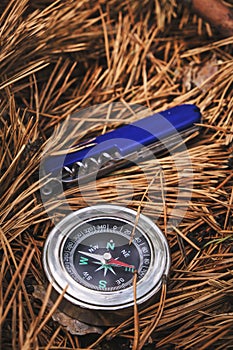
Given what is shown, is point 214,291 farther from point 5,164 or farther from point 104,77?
point 104,77

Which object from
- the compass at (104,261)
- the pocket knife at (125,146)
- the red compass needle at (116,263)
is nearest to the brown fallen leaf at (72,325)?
the compass at (104,261)

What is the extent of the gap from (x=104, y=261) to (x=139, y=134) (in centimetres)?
45

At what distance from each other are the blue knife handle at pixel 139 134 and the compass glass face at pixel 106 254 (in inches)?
9.0

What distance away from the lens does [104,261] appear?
1.43 meters

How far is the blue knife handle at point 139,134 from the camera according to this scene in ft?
5.39

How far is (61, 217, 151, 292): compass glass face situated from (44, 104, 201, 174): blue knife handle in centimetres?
23

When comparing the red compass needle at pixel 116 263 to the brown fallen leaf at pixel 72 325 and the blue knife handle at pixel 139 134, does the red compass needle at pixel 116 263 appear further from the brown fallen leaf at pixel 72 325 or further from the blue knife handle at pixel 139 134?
the blue knife handle at pixel 139 134

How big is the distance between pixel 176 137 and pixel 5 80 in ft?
1.76

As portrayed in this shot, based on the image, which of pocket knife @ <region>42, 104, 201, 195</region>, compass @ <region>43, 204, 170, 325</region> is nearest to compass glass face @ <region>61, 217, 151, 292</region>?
compass @ <region>43, 204, 170, 325</region>

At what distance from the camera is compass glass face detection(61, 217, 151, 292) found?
1401mm

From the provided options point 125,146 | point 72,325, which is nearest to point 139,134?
point 125,146

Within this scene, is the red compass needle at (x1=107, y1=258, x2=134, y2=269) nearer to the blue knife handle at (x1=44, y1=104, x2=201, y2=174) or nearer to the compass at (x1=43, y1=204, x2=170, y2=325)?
the compass at (x1=43, y1=204, x2=170, y2=325)

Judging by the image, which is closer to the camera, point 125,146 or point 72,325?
point 72,325

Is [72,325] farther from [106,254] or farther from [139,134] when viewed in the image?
[139,134]
